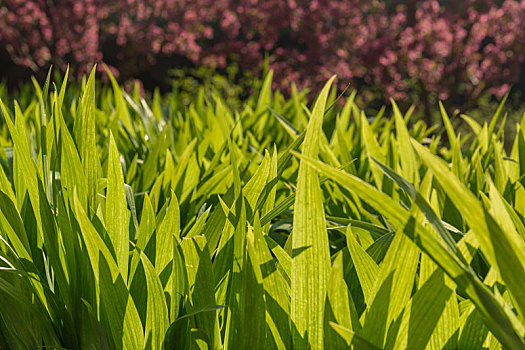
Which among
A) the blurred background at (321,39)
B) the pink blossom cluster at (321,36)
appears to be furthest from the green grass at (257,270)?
the pink blossom cluster at (321,36)

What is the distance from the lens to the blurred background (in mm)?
5402

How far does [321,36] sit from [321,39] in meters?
0.05

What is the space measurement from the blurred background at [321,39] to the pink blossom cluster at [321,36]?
0.04ft

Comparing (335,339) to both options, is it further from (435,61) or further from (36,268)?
(435,61)

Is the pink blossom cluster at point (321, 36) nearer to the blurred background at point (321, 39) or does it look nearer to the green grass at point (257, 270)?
the blurred background at point (321, 39)

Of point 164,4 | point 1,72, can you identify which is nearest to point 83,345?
point 164,4

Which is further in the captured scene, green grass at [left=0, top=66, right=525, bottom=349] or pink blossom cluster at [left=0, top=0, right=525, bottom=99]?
pink blossom cluster at [left=0, top=0, right=525, bottom=99]

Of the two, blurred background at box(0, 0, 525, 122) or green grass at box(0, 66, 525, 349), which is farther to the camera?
blurred background at box(0, 0, 525, 122)

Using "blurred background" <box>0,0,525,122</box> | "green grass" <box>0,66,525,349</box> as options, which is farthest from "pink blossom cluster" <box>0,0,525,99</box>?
"green grass" <box>0,66,525,349</box>

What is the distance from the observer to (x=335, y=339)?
49cm

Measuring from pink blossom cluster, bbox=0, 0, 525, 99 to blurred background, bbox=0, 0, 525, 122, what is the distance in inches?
0.4

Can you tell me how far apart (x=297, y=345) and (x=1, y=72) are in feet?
31.6

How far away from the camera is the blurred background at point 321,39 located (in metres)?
5.40

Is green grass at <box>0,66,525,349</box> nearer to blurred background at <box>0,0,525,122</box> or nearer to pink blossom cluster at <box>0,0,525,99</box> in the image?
blurred background at <box>0,0,525,122</box>
